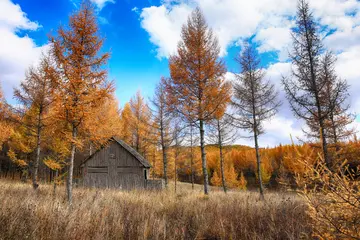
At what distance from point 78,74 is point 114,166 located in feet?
50.6

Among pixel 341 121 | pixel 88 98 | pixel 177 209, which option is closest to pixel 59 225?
pixel 177 209

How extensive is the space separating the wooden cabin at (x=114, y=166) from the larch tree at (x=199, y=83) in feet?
38.2

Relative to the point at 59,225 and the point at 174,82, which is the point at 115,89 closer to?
the point at 174,82

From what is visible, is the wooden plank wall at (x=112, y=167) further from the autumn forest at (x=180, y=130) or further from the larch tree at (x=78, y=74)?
the larch tree at (x=78, y=74)

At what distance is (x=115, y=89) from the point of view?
9.10 meters

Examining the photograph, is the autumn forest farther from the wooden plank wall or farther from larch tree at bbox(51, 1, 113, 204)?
the wooden plank wall

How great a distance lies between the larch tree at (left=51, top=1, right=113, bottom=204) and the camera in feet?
27.7

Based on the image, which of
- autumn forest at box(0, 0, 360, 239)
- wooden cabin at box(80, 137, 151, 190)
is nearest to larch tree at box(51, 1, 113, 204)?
autumn forest at box(0, 0, 360, 239)

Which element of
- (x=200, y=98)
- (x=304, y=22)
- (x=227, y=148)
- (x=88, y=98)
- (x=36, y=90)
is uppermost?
(x=304, y=22)

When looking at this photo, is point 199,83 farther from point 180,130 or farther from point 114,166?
point 114,166

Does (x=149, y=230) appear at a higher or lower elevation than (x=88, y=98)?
lower

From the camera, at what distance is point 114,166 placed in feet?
73.7

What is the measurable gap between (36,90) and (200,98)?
32.8 feet

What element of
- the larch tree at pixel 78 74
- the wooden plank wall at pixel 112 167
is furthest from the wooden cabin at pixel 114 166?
the larch tree at pixel 78 74
